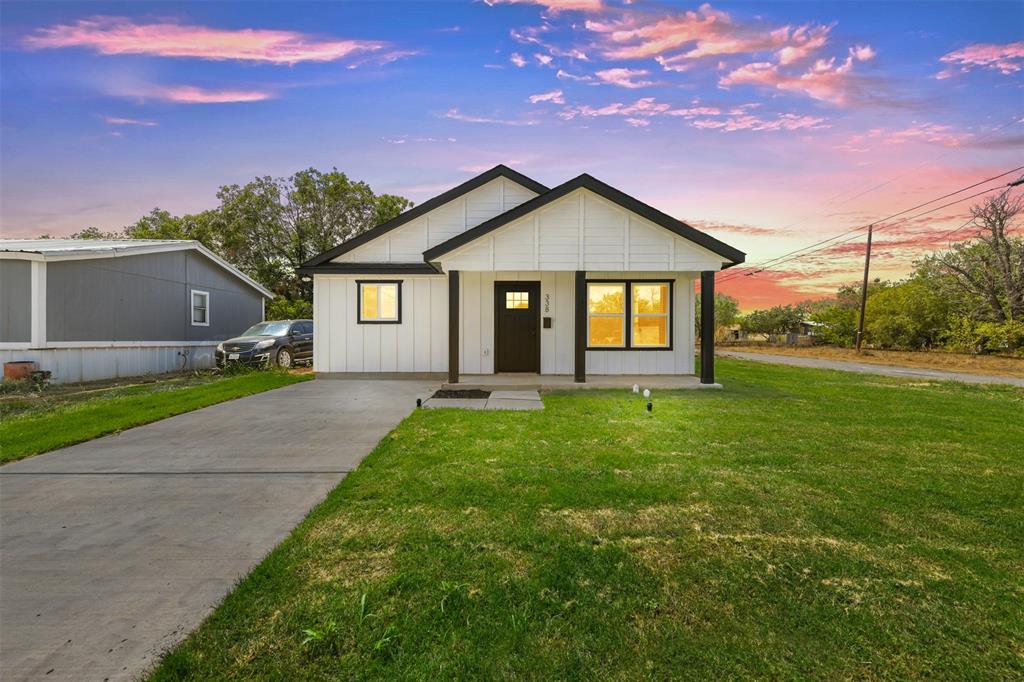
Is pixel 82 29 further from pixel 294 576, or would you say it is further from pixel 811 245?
pixel 811 245

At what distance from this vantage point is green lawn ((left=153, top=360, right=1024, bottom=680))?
73.0 inches

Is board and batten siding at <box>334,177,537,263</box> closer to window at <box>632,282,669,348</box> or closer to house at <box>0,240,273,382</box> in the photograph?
window at <box>632,282,669,348</box>

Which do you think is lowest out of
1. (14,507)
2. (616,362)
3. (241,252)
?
(14,507)

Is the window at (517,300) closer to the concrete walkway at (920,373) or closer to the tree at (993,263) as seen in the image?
the concrete walkway at (920,373)

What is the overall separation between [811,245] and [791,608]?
4108 cm

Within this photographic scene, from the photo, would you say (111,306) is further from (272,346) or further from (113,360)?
(272,346)

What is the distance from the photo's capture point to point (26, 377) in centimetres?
1088

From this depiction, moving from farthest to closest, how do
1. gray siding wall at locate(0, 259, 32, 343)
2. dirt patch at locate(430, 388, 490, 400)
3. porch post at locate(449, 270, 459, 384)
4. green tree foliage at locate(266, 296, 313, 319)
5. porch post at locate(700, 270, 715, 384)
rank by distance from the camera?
green tree foliage at locate(266, 296, 313, 319)
gray siding wall at locate(0, 259, 32, 343)
porch post at locate(700, 270, 715, 384)
porch post at locate(449, 270, 459, 384)
dirt patch at locate(430, 388, 490, 400)

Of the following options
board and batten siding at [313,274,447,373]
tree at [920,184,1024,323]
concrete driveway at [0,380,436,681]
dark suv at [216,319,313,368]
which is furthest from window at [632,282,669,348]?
tree at [920,184,1024,323]

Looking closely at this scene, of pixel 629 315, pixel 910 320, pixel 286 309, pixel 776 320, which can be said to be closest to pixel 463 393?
pixel 629 315

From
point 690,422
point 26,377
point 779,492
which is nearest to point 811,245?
point 690,422

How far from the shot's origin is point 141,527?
3.23m

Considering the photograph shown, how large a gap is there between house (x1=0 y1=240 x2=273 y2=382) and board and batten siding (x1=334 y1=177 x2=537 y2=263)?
7.39 metres

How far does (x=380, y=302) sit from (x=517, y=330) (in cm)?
383
